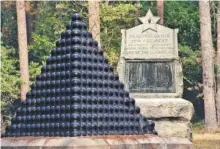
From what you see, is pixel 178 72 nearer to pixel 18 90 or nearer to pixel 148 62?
pixel 148 62

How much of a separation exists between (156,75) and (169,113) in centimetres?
115

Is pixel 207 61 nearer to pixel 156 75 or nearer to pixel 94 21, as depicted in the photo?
pixel 94 21

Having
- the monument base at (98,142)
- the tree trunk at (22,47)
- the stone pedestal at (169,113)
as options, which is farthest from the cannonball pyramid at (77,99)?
the tree trunk at (22,47)

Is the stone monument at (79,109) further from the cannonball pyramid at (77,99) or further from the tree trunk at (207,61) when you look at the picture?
the tree trunk at (207,61)

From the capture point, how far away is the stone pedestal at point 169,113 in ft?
43.1

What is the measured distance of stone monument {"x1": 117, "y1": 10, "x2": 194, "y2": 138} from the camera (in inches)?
520

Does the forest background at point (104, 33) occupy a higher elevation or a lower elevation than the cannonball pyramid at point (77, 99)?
higher

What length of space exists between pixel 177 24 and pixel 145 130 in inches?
861

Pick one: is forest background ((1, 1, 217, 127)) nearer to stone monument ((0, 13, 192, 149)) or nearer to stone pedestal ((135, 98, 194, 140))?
stone pedestal ((135, 98, 194, 140))

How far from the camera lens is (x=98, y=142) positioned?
7.13 m

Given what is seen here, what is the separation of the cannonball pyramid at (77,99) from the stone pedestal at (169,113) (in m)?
4.96

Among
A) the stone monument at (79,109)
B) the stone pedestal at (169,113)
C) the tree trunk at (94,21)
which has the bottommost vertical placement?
the stone pedestal at (169,113)

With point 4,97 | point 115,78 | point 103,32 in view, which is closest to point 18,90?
point 4,97

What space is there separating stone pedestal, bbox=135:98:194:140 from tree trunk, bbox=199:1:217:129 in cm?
→ 999
